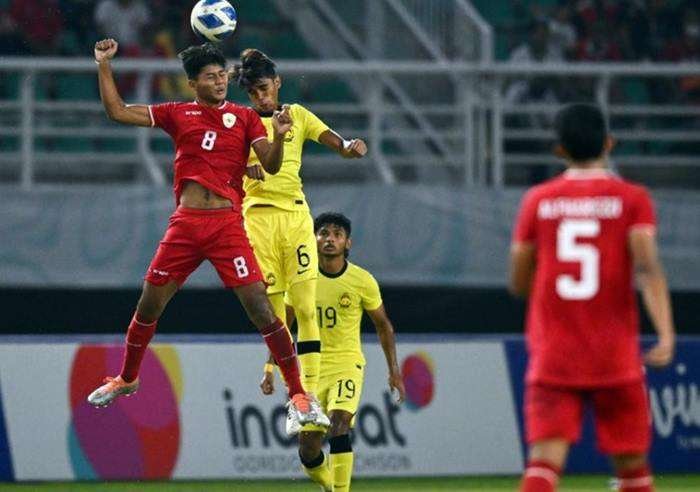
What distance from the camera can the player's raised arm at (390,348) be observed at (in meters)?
12.1

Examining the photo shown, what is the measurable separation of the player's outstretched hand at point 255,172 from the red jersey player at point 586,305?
3.98m

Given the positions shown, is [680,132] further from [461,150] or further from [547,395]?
[547,395]

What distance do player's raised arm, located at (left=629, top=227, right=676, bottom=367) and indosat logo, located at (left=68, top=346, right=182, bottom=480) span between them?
25.2ft

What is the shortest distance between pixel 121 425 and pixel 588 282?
773 cm

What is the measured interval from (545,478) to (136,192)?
33.4 feet

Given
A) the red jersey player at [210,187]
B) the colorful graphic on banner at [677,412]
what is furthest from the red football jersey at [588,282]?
the colorful graphic on banner at [677,412]

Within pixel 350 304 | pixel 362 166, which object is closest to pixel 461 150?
pixel 362 166

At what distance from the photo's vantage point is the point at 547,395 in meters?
7.83

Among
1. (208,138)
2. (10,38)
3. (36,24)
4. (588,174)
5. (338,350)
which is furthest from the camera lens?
(36,24)

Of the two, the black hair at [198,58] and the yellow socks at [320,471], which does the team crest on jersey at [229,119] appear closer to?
the black hair at [198,58]

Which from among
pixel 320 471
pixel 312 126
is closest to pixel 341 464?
pixel 320 471

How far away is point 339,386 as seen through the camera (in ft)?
40.2

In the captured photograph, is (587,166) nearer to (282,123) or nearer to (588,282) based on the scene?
(588,282)

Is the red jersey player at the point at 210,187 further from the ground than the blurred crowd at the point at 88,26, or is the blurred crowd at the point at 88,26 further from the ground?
the blurred crowd at the point at 88,26
